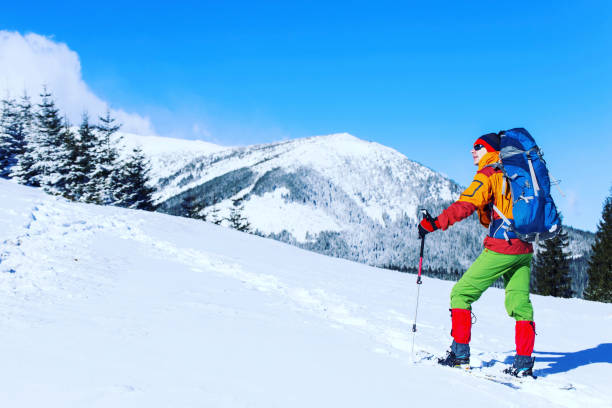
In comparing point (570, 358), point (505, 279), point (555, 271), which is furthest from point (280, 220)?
point (505, 279)

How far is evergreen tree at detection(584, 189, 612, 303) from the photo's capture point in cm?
4075

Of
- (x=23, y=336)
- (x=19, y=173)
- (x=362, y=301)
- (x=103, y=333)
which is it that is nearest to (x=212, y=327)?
(x=103, y=333)

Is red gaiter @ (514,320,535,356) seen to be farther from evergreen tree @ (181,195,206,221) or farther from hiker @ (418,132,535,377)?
evergreen tree @ (181,195,206,221)

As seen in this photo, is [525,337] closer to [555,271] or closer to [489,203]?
[489,203]

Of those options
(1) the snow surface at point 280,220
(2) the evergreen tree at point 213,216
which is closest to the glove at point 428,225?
(2) the evergreen tree at point 213,216

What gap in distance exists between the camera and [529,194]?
14.9ft

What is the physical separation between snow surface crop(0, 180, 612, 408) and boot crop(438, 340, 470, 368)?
26 centimetres

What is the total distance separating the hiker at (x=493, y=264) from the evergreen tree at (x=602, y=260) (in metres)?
43.2

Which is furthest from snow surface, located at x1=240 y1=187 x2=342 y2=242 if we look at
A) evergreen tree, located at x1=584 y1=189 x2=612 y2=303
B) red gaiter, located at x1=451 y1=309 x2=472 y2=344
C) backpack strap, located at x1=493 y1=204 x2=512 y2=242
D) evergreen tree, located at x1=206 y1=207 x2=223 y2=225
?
backpack strap, located at x1=493 y1=204 x2=512 y2=242

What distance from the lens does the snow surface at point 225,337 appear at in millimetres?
2842

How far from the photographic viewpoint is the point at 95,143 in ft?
130

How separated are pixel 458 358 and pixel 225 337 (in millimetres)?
2713

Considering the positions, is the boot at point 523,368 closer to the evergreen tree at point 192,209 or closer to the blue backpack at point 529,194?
the blue backpack at point 529,194

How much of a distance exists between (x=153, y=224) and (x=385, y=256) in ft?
576
